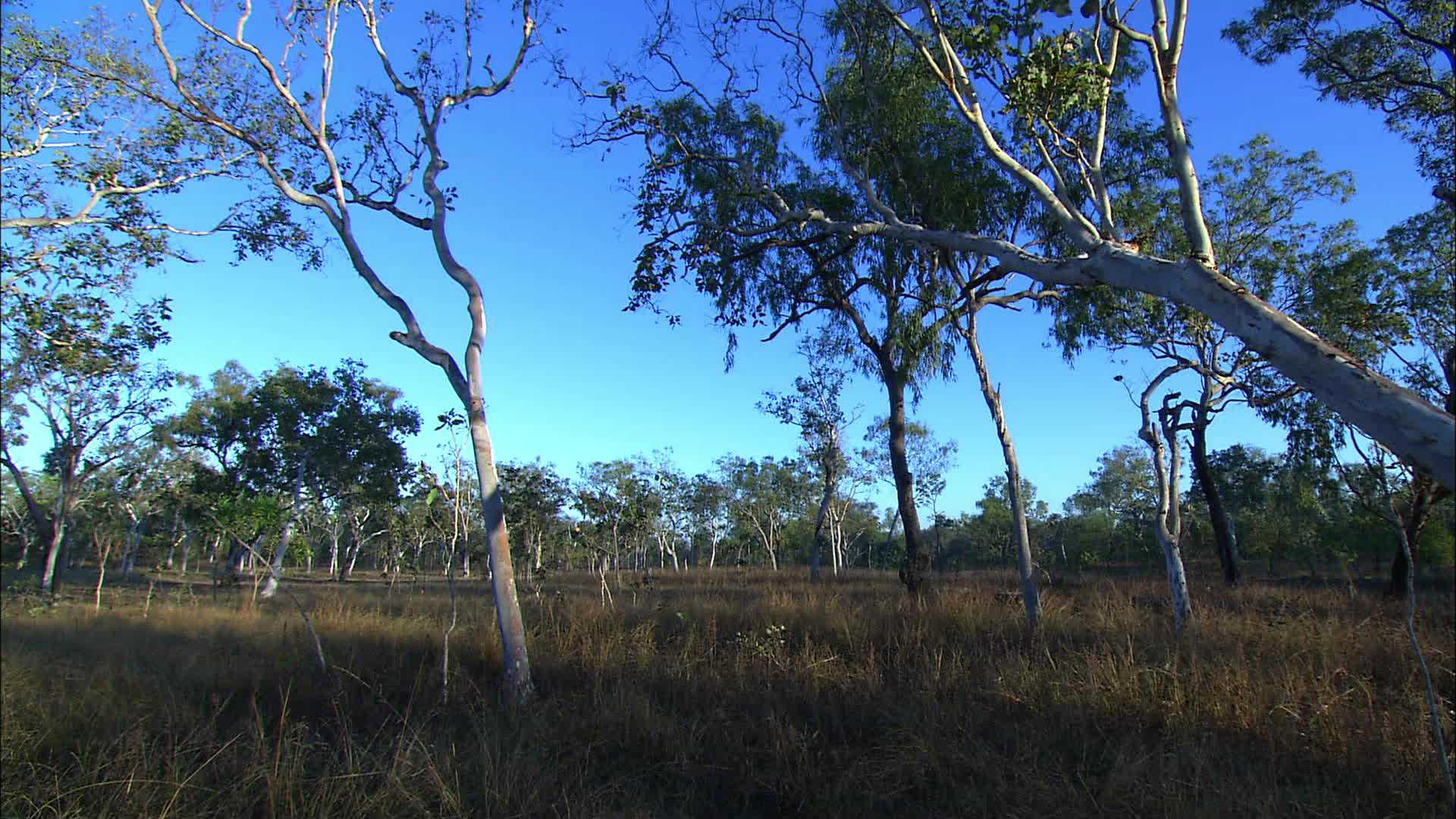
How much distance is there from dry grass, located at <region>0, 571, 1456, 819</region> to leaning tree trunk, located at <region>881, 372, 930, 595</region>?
4013 mm

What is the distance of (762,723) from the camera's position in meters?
4.82

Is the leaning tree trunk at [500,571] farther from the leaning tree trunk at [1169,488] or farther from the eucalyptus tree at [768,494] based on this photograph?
the eucalyptus tree at [768,494]

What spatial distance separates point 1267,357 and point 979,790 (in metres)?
2.67

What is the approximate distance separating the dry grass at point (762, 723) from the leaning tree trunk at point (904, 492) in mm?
4013

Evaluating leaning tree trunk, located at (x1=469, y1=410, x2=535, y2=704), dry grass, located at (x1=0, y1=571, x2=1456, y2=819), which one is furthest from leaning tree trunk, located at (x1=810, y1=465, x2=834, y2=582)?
leaning tree trunk, located at (x1=469, y1=410, x2=535, y2=704)

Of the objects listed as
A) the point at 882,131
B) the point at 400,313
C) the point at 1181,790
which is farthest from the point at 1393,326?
the point at 400,313

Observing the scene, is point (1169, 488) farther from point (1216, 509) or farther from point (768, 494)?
point (768, 494)

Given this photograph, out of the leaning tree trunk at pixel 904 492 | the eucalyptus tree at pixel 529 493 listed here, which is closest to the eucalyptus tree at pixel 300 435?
the eucalyptus tree at pixel 529 493

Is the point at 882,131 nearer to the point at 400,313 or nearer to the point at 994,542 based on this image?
the point at 400,313

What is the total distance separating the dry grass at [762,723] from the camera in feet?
11.9

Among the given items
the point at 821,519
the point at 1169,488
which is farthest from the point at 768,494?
the point at 1169,488

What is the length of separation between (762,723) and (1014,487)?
498cm

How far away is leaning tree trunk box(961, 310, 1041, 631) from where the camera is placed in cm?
745

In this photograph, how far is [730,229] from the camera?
6.73 meters
